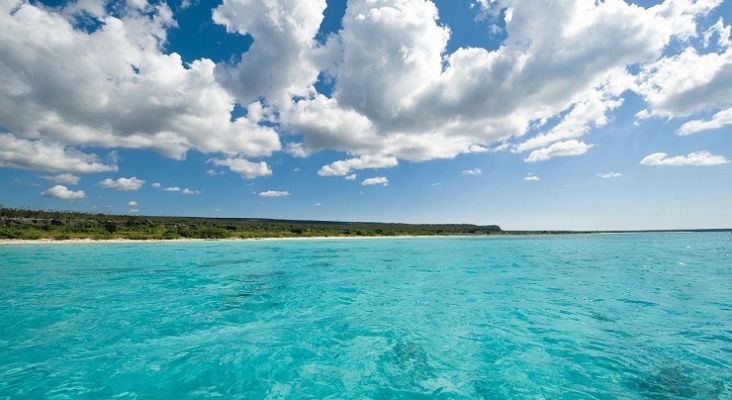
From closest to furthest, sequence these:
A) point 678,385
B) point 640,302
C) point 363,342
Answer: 1. point 678,385
2. point 363,342
3. point 640,302

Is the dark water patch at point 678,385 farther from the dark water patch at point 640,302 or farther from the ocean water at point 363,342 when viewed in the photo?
the dark water patch at point 640,302

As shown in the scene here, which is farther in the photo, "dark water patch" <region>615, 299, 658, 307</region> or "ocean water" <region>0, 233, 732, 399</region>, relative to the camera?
"dark water patch" <region>615, 299, 658, 307</region>

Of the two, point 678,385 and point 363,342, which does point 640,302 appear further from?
point 363,342

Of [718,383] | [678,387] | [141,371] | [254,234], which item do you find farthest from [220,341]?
[254,234]

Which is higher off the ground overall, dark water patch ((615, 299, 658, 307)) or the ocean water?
the ocean water

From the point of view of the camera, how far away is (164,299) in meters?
16.8

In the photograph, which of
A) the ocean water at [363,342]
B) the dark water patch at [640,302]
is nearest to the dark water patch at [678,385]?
the ocean water at [363,342]

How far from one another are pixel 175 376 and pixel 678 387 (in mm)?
12435

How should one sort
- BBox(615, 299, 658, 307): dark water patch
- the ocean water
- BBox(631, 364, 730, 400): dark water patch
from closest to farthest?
1. BBox(631, 364, 730, 400): dark water patch
2. the ocean water
3. BBox(615, 299, 658, 307): dark water patch

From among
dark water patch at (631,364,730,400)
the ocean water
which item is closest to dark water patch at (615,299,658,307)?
the ocean water

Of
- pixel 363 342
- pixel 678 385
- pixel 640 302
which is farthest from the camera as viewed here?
pixel 640 302

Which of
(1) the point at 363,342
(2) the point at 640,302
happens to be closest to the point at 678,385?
(1) the point at 363,342

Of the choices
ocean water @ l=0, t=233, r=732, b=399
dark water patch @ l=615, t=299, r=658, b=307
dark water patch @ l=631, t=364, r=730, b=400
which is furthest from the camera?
dark water patch @ l=615, t=299, r=658, b=307

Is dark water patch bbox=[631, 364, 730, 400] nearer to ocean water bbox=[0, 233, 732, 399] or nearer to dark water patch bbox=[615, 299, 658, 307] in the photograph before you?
ocean water bbox=[0, 233, 732, 399]
